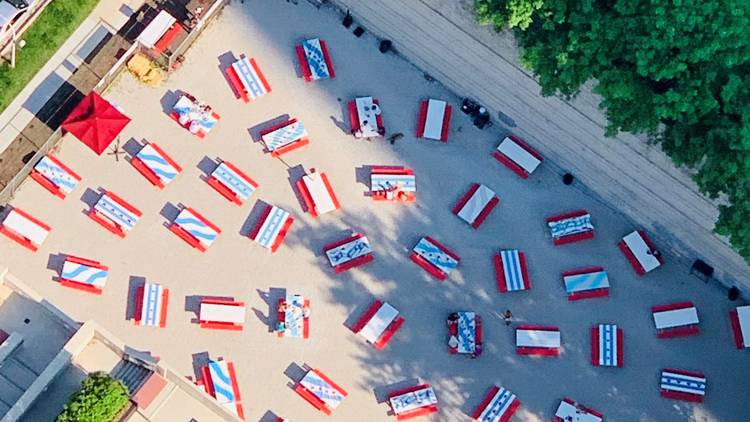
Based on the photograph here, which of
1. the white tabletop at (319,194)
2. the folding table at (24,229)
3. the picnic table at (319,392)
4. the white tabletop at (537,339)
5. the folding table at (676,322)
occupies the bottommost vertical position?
the folding table at (24,229)

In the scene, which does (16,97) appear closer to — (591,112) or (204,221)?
(204,221)

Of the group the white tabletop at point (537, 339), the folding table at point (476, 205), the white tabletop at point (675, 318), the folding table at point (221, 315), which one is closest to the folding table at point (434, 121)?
the folding table at point (476, 205)

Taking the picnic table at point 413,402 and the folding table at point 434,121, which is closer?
the picnic table at point 413,402

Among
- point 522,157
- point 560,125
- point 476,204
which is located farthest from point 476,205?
point 560,125

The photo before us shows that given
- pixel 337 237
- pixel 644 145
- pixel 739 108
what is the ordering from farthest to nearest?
pixel 337 237 < pixel 644 145 < pixel 739 108

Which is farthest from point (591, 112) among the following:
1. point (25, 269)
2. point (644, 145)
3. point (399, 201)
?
point (25, 269)

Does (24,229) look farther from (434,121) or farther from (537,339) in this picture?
(537,339)

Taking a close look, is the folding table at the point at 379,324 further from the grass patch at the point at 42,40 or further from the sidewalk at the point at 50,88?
the grass patch at the point at 42,40
